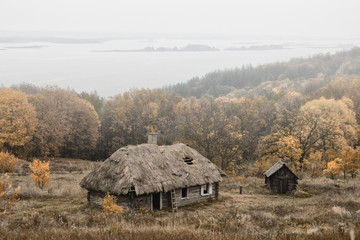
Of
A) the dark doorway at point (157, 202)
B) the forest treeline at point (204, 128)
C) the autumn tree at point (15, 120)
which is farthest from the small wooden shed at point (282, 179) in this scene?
the autumn tree at point (15, 120)

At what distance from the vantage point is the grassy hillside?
162875 mm

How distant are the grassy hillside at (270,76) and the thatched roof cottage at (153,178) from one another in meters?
130

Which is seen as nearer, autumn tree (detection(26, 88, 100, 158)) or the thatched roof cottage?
the thatched roof cottage

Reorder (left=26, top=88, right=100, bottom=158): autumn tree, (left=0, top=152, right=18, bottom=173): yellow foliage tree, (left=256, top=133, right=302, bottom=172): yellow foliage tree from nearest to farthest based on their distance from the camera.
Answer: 1. (left=0, top=152, right=18, bottom=173): yellow foliage tree
2. (left=256, top=133, right=302, bottom=172): yellow foliage tree
3. (left=26, top=88, right=100, bottom=158): autumn tree

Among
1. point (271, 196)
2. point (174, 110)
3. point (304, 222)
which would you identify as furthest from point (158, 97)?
point (304, 222)

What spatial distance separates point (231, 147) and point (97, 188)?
2630 cm

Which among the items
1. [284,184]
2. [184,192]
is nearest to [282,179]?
[284,184]

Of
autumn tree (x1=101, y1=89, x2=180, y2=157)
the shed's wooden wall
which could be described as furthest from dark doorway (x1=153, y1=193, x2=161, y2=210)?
autumn tree (x1=101, y1=89, x2=180, y2=157)

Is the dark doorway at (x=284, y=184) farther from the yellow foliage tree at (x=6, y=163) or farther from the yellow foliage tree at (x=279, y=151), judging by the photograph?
the yellow foliage tree at (x=6, y=163)

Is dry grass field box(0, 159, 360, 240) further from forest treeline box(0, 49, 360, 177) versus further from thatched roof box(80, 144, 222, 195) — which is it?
forest treeline box(0, 49, 360, 177)

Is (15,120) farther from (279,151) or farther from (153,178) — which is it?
(279,151)

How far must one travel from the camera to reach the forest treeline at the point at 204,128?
41.8 m

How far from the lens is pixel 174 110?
74.1 meters

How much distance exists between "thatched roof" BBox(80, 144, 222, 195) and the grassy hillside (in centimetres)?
12993
